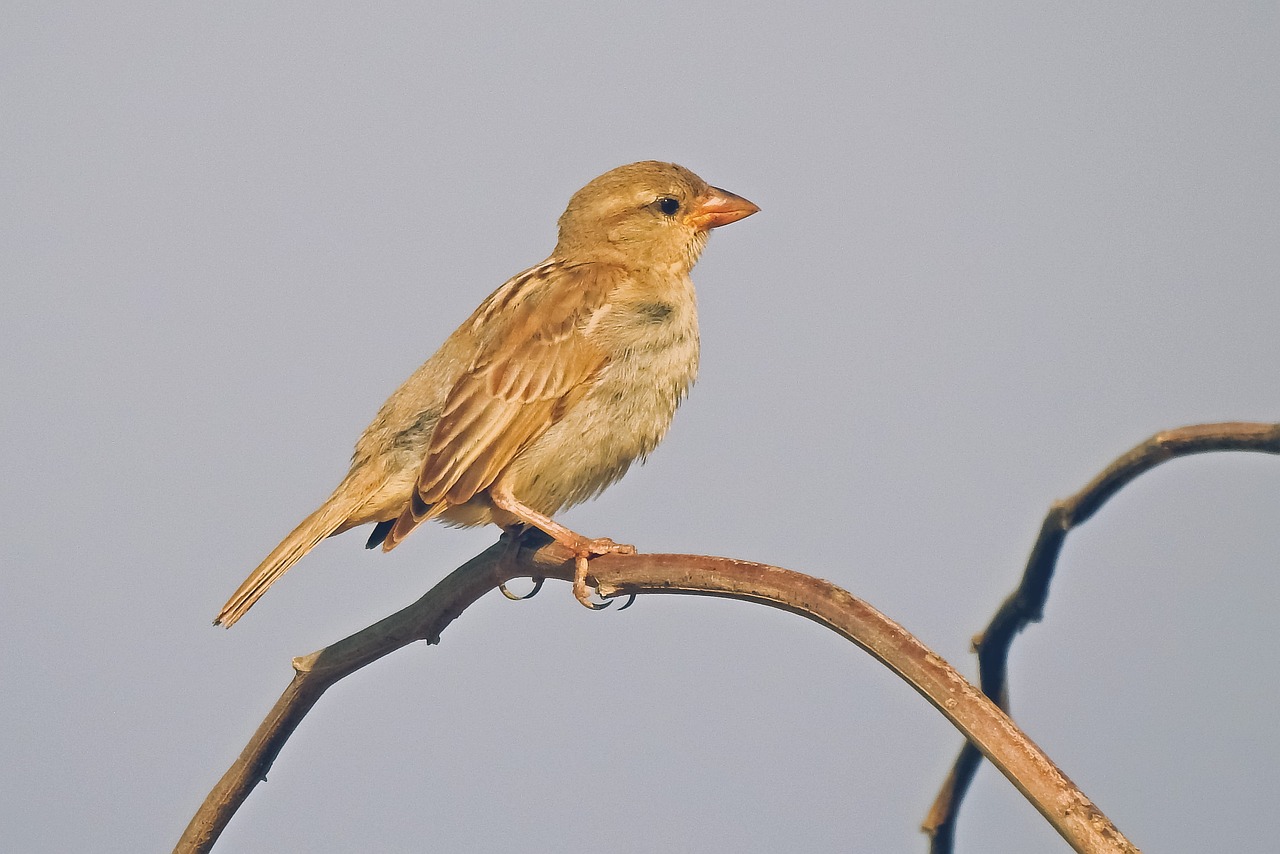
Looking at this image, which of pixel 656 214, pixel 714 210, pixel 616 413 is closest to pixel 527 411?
pixel 616 413

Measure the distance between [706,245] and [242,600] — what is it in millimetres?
2702

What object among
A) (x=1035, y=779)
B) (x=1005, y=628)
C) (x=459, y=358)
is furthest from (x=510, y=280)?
(x=1035, y=779)

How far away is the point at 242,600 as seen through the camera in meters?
4.77

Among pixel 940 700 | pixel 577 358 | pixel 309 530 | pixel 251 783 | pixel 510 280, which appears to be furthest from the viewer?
pixel 510 280

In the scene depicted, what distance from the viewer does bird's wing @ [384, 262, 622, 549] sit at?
17.2 feet

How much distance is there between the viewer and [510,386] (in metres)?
5.50

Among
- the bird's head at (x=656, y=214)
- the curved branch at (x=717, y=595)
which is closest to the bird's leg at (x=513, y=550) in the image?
the curved branch at (x=717, y=595)

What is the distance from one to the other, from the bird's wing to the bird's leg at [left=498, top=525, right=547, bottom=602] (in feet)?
0.76

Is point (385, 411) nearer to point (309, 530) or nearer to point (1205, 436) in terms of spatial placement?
point (309, 530)

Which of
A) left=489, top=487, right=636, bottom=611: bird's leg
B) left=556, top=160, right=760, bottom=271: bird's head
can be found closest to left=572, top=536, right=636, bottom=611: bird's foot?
left=489, top=487, right=636, bottom=611: bird's leg

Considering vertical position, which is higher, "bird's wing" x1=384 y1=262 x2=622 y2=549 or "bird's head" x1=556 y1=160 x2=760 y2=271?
"bird's head" x1=556 y1=160 x2=760 y2=271

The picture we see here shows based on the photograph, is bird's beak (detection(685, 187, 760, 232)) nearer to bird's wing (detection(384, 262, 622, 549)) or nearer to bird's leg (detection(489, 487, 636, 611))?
bird's wing (detection(384, 262, 622, 549))

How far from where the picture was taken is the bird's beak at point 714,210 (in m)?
6.30

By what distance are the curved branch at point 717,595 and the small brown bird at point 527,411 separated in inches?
31.0
